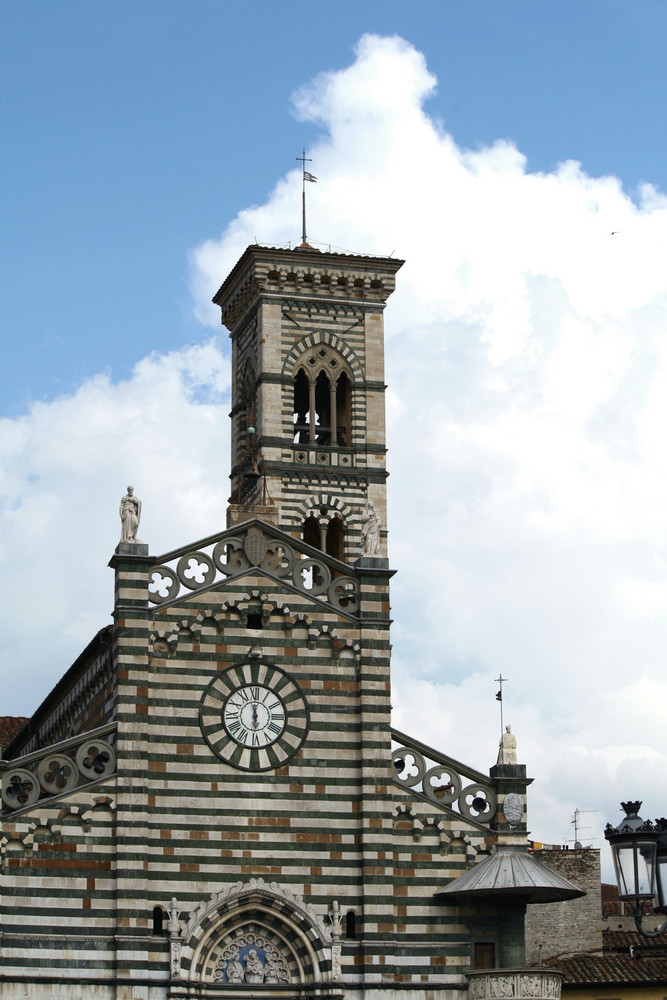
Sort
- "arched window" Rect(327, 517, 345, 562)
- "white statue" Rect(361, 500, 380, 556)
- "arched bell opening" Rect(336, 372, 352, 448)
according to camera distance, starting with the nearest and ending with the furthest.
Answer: "white statue" Rect(361, 500, 380, 556) → "arched window" Rect(327, 517, 345, 562) → "arched bell opening" Rect(336, 372, 352, 448)

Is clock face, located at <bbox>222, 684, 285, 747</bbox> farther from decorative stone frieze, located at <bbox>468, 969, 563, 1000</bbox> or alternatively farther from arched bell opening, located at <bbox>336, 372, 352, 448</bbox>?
arched bell opening, located at <bbox>336, 372, 352, 448</bbox>

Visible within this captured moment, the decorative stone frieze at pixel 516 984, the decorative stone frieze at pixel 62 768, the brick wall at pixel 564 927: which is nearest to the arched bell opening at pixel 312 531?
the brick wall at pixel 564 927

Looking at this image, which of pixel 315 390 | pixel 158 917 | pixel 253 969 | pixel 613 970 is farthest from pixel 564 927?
pixel 158 917

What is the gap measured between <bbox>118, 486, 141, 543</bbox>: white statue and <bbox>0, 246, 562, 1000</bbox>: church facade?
0.04 metres

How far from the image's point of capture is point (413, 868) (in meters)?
31.4

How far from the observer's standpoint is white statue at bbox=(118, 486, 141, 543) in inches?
1259

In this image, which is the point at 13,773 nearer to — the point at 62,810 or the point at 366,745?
the point at 62,810

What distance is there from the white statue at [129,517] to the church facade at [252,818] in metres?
0.04

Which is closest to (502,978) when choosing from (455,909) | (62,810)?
(455,909)

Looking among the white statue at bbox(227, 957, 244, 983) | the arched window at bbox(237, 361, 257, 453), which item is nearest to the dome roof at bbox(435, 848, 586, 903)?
the white statue at bbox(227, 957, 244, 983)

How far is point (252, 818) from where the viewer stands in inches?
1222

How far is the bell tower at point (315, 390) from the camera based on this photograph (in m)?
44.2

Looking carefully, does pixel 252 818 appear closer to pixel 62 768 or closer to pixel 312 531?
pixel 62 768

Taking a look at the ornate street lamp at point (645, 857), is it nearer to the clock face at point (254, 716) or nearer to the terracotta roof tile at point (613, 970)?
the clock face at point (254, 716)
